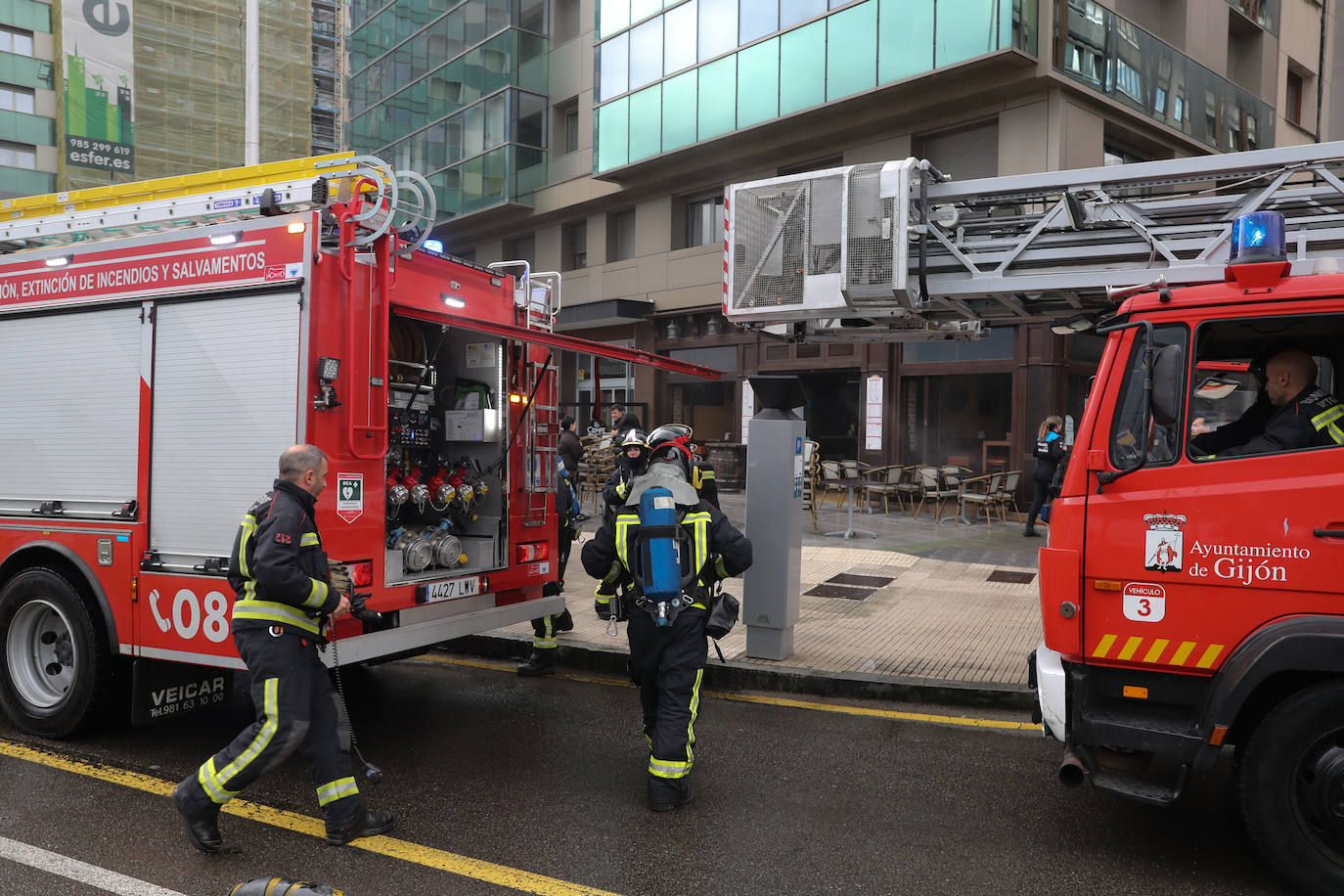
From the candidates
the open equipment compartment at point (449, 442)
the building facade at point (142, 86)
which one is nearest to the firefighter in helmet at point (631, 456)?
the open equipment compartment at point (449, 442)

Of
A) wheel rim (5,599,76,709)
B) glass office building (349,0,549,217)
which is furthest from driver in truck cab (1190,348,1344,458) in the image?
glass office building (349,0,549,217)

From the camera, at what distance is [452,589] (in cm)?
534

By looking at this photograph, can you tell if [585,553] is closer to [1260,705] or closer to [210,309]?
[210,309]

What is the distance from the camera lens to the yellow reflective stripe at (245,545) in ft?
12.8

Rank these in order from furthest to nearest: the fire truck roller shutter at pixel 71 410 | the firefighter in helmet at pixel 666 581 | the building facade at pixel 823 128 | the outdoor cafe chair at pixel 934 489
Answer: the building facade at pixel 823 128
the outdoor cafe chair at pixel 934 489
the fire truck roller shutter at pixel 71 410
the firefighter in helmet at pixel 666 581

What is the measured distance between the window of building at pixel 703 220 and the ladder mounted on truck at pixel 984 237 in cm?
1335

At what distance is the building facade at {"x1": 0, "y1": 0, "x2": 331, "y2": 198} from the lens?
111 ft

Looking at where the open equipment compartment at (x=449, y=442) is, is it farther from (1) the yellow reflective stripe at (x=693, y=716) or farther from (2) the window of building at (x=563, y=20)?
(2) the window of building at (x=563, y=20)

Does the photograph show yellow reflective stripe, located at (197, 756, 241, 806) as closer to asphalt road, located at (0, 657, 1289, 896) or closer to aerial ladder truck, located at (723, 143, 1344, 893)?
asphalt road, located at (0, 657, 1289, 896)

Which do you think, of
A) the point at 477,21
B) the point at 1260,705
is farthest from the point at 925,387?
the point at 477,21

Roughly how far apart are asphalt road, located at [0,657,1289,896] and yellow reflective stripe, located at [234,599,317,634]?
3.15 feet

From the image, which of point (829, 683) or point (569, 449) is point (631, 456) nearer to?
point (829, 683)

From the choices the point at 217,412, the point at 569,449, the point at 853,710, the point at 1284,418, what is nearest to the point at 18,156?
the point at 569,449

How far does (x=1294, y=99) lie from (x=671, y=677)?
24.2 m
